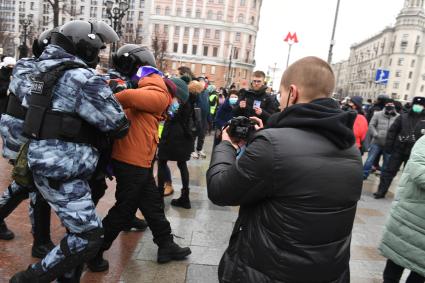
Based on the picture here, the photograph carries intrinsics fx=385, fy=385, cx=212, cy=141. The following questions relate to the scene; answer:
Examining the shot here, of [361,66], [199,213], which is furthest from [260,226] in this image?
[361,66]

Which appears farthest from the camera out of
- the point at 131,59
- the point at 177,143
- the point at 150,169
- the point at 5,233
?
the point at 177,143

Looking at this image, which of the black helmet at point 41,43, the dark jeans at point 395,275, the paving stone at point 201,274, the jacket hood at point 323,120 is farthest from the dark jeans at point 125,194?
the dark jeans at point 395,275

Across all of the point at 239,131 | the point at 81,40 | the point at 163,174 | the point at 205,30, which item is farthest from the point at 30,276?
the point at 205,30

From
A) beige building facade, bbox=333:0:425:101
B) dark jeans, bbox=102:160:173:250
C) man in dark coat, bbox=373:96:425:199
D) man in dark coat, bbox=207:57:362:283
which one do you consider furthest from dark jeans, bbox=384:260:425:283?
beige building facade, bbox=333:0:425:101

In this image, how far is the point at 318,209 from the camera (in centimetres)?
173

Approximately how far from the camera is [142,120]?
340cm

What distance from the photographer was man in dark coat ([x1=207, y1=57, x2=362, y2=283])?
1.68 meters

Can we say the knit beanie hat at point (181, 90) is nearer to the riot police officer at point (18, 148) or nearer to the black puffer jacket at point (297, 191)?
the riot police officer at point (18, 148)

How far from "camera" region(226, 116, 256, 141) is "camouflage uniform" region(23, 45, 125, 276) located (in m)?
1.00

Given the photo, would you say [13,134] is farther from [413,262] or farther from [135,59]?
[413,262]

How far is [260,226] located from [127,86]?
2.22m

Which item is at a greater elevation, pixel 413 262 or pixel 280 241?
pixel 280 241

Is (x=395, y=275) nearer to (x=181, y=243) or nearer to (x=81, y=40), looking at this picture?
(x=181, y=243)

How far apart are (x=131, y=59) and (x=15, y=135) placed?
1390mm
